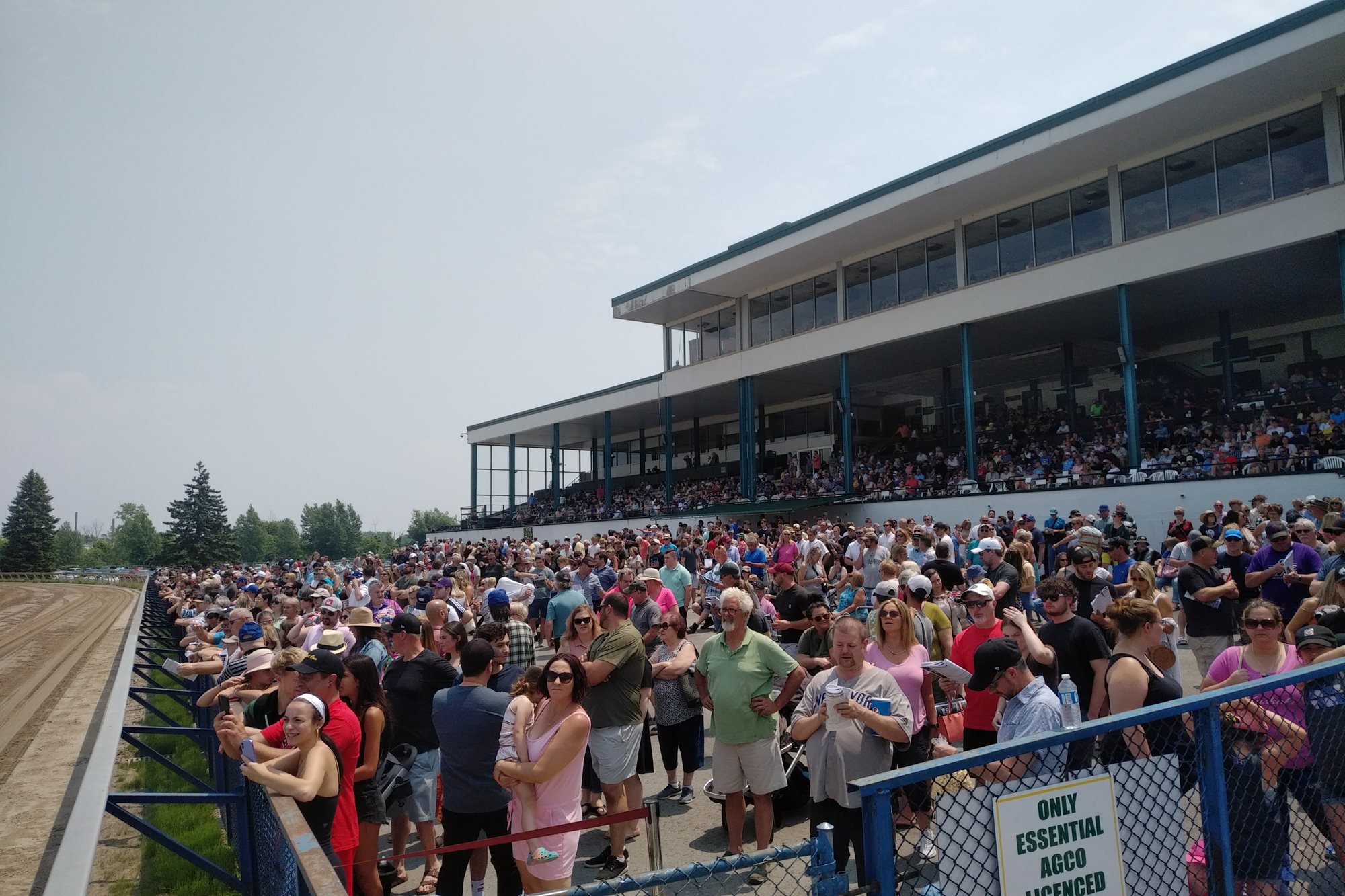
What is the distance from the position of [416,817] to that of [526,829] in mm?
1732

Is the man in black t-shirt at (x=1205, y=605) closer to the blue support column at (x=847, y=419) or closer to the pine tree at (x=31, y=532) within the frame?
the blue support column at (x=847, y=419)

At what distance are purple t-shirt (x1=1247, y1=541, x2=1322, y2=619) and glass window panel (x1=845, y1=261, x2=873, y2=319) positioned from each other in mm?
22905

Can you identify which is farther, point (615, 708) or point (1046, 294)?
point (1046, 294)

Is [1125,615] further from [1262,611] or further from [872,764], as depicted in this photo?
[872,764]

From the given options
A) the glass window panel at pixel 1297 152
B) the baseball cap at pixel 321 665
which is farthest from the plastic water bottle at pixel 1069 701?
the glass window panel at pixel 1297 152

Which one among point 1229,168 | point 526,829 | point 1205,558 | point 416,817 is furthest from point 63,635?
point 1229,168

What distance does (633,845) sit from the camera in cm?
629

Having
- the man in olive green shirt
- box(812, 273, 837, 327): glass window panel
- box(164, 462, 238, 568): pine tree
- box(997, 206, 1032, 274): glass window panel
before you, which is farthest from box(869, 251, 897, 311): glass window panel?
box(164, 462, 238, 568): pine tree

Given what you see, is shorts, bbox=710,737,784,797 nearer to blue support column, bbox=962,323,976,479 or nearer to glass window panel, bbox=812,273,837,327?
blue support column, bbox=962,323,976,479

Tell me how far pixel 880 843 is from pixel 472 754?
2.88 meters

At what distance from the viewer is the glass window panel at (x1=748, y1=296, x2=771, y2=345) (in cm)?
3519

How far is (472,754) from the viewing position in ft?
15.7

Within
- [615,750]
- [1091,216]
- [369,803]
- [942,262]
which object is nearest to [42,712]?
[369,803]

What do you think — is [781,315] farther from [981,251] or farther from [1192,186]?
[1192,186]
